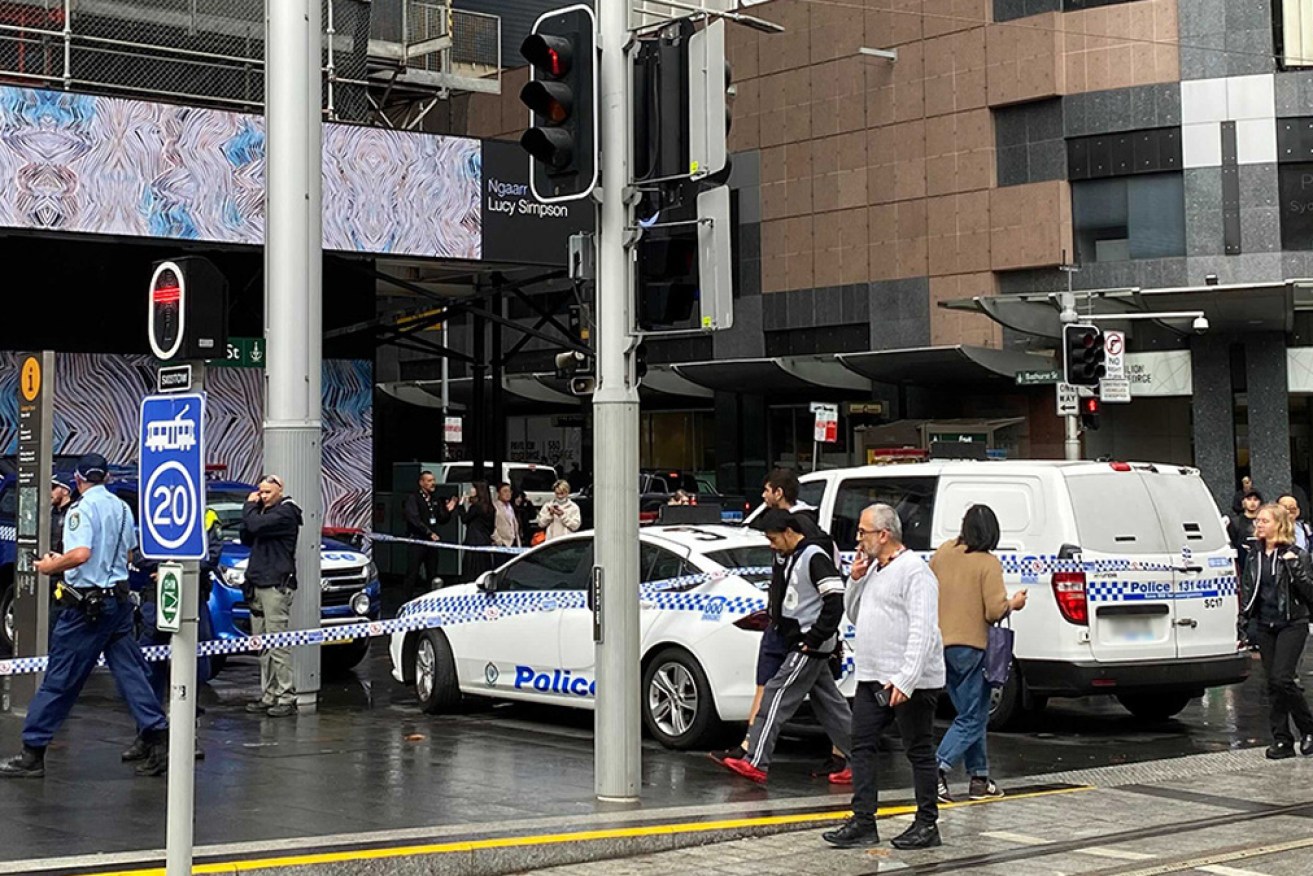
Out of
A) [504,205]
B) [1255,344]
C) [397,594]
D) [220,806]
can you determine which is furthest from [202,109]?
[1255,344]

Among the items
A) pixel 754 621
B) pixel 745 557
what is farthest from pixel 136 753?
pixel 745 557

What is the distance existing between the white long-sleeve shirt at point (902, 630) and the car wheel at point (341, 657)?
30.4ft

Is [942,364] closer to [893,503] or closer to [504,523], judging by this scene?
[504,523]

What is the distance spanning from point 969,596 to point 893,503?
12.5 ft

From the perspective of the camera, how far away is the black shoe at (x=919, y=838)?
9.05 meters

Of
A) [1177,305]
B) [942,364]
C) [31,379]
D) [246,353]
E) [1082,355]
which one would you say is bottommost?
[31,379]

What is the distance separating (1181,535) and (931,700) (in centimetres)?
520

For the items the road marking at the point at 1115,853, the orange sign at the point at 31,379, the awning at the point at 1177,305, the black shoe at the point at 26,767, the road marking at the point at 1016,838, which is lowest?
the road marking at the point at 1115,853

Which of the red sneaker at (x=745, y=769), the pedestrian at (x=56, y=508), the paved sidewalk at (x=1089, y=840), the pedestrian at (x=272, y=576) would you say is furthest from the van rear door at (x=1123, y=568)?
the pedestrian at (x=56, y=508)

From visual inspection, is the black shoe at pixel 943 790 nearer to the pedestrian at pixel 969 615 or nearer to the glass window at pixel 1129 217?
the pedestrian at pixel 969 615

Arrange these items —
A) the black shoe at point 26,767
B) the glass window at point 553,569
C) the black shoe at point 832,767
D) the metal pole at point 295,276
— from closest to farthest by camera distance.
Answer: the black shoe at point 26,767 → the black shoe at point 832,767 → the glass window at point 553,569 → the metal pole at point 295,276

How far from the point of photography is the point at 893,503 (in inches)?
560

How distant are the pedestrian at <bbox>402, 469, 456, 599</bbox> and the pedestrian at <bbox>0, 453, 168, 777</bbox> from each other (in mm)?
12978

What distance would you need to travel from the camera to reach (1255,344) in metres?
34.1
